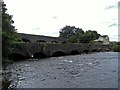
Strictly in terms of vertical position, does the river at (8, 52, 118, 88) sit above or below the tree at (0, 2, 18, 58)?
below

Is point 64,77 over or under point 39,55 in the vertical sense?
under

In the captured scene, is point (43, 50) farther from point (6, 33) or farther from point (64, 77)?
point (6, 33)

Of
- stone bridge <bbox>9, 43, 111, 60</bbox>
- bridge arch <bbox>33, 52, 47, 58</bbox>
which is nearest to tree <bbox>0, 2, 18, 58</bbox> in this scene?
stone bridge <bbox>9, 43, 111, 60</bbox>

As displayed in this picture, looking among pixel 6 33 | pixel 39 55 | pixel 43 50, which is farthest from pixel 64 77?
pixel 39 55

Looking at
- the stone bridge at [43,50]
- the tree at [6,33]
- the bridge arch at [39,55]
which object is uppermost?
the tree at [6,33]

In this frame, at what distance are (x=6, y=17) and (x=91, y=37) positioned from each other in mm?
125855

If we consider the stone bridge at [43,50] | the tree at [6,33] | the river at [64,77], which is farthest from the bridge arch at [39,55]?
the tree at [6,33]

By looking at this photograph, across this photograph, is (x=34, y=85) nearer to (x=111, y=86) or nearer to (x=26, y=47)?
(x=111, y=86)

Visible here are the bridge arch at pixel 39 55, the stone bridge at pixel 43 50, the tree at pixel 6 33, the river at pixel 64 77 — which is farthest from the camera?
the bridge arch at pixel 39 55

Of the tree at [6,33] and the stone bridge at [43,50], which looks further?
the stone bridge at [43,50]

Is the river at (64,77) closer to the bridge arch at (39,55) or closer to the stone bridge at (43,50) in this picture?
the stone bridge at (43,50)

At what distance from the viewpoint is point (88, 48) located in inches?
4040

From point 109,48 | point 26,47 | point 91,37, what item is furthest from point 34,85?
point 91,37

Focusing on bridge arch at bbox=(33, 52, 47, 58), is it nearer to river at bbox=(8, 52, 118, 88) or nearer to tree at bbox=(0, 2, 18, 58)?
river at bbox=(8, 52, 118, 88)
